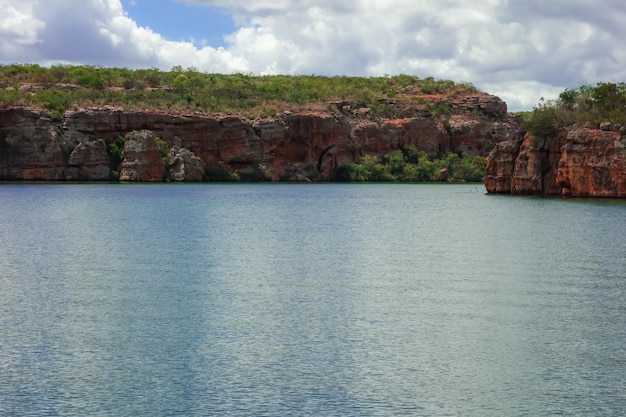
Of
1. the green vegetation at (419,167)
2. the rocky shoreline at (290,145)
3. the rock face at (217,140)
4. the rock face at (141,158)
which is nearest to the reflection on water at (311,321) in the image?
the rocky shoreline at (290,145)

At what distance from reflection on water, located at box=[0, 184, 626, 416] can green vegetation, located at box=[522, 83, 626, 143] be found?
26098mm

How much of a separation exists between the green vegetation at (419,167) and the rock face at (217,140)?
5.28ft

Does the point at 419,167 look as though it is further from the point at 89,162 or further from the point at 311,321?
the point at 311,321

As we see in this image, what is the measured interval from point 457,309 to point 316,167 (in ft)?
280

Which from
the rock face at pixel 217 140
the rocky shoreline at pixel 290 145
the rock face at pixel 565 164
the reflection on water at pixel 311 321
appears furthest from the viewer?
the rock face at pixel 217 140

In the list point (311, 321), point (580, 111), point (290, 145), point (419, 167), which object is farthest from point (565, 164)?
point (419, 167)

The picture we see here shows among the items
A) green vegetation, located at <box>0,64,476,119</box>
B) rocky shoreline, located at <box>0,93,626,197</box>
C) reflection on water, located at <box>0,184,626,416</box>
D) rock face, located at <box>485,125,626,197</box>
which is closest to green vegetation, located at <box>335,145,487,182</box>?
rocky shoreline, located at <box>0,93,626,197</box>

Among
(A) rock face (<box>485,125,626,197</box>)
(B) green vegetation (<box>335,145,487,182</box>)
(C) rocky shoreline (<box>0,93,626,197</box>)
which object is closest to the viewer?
(A) rock face (<box>485,125,626,197</box>)

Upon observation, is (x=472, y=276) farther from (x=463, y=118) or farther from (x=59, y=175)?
(x=463, y=118)

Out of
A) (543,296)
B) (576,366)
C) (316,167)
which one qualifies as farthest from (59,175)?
(576,366)

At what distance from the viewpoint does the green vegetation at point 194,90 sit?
4026 inches

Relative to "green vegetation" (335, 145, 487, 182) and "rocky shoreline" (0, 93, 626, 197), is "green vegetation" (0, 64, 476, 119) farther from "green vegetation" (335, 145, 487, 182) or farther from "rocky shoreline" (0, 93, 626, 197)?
"green vegetation" (335, 145, 487, 182)

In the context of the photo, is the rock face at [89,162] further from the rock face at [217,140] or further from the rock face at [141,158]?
the rock face at [141,158]

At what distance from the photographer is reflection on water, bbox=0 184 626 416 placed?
15508mm
